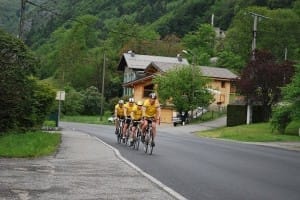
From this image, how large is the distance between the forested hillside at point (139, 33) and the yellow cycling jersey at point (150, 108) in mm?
51668

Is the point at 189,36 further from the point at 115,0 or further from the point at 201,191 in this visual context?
the point at 201,191

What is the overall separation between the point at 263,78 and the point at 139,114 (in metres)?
30.9

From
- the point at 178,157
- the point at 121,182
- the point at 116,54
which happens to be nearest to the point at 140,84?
the point at 116,54

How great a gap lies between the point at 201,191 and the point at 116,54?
107 m

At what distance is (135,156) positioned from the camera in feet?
59.8

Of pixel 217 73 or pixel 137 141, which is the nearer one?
pixel 137 141

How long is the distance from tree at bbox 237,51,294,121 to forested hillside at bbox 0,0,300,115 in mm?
20499

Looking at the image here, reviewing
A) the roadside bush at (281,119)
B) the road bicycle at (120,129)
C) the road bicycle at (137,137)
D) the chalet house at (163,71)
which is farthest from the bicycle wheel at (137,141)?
the chalet house at (163,71)

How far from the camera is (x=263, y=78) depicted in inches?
2023

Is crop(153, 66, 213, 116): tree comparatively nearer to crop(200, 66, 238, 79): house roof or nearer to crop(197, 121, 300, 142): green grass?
crop(200, 66, 238, 79): house roof

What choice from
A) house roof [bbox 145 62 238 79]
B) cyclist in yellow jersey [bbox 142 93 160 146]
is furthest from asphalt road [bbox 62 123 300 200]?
house roof [bbox 145 62 238 79]

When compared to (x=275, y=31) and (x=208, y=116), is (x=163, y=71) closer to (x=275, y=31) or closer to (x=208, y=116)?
(x=208, y=116)

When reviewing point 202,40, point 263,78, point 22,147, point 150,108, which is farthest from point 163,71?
point 22,147

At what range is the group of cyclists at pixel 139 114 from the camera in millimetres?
19812
